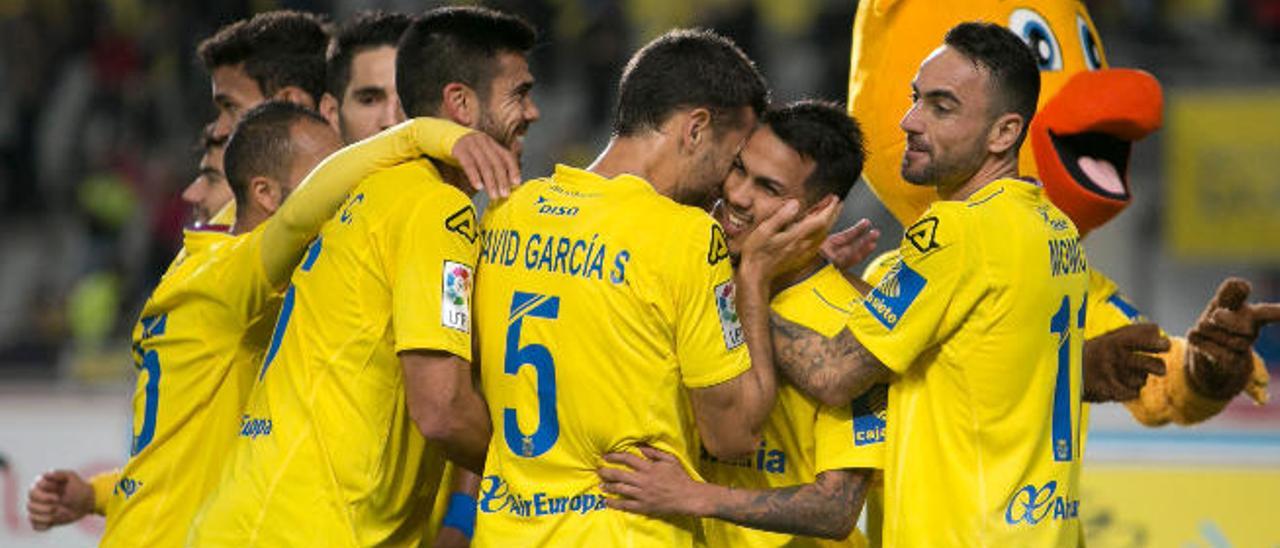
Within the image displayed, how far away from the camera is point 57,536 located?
7.93 m

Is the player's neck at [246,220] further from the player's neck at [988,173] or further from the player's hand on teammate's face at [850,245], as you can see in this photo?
the player's neck at [988,173]

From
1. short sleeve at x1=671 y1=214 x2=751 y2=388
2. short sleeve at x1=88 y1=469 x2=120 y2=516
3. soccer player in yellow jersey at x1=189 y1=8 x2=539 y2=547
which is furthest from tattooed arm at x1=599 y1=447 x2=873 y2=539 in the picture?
short sleeve at x1=88 y1=469 x2=120 y2=516

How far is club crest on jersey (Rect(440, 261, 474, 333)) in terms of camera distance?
4.45 m

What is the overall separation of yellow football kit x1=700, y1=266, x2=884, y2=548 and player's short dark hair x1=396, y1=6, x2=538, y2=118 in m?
0.92

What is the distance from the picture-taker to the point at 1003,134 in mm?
4695

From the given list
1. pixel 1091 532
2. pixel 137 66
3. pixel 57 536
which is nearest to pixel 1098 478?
pixel 1091 532

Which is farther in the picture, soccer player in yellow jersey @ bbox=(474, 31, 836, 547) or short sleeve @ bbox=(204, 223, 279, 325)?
short sleeve @ bbox=(204, 223, 279, 325)

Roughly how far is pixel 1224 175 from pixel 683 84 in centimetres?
835

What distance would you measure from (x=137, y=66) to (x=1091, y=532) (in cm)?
941

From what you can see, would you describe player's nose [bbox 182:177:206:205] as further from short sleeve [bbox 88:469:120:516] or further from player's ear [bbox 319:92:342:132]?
short sleeve [bbox 88:469:120:516]

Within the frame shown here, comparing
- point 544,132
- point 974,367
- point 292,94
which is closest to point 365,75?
point 292,94

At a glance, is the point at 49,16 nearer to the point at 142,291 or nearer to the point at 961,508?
the point at 142,291

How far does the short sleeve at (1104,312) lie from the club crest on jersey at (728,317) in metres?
1.58

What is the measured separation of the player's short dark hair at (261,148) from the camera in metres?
5.46
